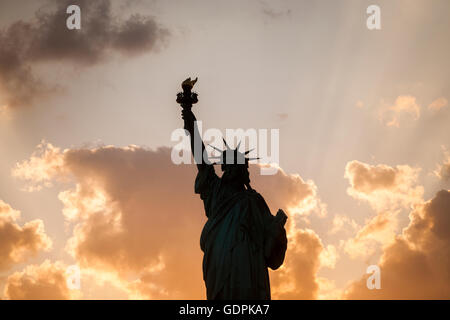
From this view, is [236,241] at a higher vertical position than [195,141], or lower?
lower

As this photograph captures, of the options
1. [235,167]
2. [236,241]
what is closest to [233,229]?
[236,241]

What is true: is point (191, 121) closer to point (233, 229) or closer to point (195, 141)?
point (195, 141)

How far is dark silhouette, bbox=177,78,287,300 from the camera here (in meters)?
13.6

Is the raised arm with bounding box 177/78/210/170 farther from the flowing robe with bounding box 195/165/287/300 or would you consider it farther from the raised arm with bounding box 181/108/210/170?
the flowing robe with bounding box 195/165/287/300

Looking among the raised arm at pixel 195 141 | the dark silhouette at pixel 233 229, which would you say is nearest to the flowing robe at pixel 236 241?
the dark silhouette at pixel 233 229

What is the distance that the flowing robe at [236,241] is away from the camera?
44.4ft

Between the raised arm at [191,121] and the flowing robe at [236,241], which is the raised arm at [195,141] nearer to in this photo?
the raised arm at [191,121]

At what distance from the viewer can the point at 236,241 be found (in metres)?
14.0

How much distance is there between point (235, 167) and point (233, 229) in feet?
5.29

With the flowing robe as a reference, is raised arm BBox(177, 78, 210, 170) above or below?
above

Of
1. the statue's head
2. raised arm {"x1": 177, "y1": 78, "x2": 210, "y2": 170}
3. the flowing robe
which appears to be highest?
raised arm {"x1": 177, "y1": 78, "x2": 210, "y2": 170}

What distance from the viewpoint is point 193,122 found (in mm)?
15734

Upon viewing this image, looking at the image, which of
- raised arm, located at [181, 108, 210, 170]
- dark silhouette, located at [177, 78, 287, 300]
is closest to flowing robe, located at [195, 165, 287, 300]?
dark silhouette, located at [177, 78, 287, 300]

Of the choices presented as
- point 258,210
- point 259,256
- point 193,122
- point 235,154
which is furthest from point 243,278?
point 193,122
